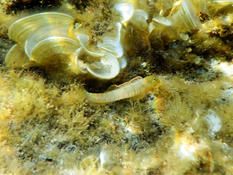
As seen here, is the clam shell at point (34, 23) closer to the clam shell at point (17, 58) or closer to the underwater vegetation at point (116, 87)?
the underwater vegetation at point (116, 87)

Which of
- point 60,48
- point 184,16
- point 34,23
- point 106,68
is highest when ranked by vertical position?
point 34,23

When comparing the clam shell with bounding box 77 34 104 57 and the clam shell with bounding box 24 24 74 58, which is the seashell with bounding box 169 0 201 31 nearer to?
the clam shell with bounding box 77 34 104 57

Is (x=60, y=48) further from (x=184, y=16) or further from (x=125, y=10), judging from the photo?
(x=184, y=16)

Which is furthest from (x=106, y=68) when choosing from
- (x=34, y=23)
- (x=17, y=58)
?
(x=17, y=58)

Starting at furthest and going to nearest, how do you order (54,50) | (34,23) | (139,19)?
(139,19)
(54,50)
(34,23)

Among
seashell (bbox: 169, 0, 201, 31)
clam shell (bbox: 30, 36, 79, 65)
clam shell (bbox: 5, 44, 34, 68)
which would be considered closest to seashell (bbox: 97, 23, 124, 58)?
clam shell (bbox: 30, 36, 79, 65)

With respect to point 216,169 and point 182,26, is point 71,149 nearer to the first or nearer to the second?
point 216,169

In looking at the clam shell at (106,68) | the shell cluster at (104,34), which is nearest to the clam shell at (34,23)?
the shell cluster at (104,34)
